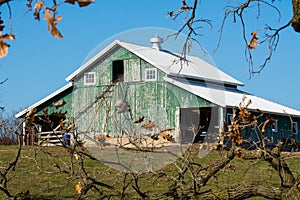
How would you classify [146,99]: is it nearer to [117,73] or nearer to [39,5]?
[117,73]

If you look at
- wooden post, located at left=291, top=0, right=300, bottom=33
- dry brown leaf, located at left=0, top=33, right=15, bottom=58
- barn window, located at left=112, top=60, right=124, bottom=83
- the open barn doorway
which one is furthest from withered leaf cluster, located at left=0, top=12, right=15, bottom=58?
barn window, located at left=112, top=60, right=124, bottom=83

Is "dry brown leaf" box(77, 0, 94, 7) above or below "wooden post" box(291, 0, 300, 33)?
below

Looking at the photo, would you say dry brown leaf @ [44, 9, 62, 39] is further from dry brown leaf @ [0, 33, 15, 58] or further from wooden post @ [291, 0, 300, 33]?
wooden post @ [291, 0, 300, 33]

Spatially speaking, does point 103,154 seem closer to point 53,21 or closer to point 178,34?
point 178,34

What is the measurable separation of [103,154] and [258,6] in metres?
2.13

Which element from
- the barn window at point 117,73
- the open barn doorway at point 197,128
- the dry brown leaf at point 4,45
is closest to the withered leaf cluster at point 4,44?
the dry brown leaf at point 4,45

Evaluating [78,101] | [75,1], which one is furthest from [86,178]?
[75,1]

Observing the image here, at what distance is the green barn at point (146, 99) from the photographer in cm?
564

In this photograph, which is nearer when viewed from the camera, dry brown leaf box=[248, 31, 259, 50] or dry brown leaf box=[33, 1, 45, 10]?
dry brown leaf box=[33, 1, 45, 10]

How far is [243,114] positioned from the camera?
170 inches

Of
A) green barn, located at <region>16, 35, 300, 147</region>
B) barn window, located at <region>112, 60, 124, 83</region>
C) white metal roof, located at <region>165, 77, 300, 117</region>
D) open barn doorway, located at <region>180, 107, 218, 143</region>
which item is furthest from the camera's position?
white metal roof, located at <region>165, 77, 300, 117</region>

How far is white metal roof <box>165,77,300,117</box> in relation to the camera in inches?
859

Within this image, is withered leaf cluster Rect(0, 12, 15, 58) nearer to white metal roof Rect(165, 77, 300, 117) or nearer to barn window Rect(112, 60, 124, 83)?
barn window Rect(112, 60, 124, 83)

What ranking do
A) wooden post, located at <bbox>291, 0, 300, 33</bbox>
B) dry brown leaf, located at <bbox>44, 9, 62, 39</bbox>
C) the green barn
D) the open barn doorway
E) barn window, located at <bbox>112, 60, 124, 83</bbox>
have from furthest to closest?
barn window, located at <bbox>112, 60, 124, 83</bbox> < the open barn doorway < the green barn < wooden post, located at <bbox>291, 0, 300, 33</bbox> < dry brown leaf, located at <bbox>44, 9, 62, 39</bbox>
